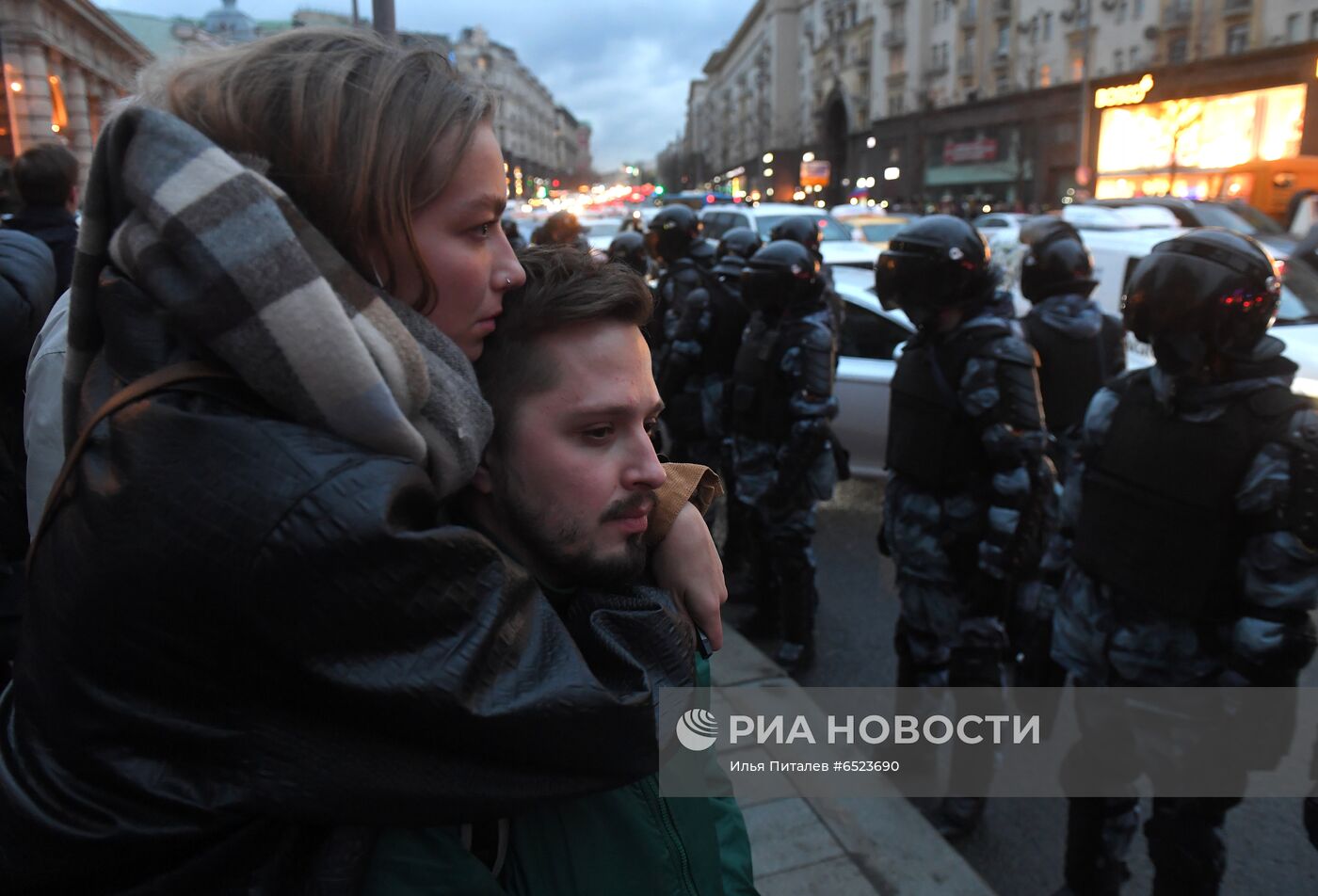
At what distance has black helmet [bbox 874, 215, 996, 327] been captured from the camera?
381 centimetres

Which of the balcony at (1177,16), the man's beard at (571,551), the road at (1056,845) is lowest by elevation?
the road at (1056,845)

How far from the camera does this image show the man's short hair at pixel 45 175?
4086mm

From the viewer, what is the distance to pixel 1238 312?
2719 mm

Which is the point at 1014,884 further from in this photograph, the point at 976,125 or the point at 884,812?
the point at 976,125

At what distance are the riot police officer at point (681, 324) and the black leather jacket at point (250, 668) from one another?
520cm

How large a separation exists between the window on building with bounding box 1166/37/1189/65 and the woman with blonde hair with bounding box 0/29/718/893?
4294 centimetres

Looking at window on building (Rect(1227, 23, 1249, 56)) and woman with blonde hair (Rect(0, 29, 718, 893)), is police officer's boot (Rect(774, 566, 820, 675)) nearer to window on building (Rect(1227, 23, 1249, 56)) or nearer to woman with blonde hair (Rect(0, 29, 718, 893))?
woman with blonde hair (Rect(0, 29, 718, 893))

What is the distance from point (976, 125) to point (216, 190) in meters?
51.3

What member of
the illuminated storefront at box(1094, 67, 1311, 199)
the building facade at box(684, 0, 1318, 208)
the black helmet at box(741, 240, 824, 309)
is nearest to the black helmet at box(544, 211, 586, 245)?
the black helmet at box(741, 240, 824, 309)

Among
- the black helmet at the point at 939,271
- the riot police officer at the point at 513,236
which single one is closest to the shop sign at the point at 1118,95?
the riot police officer at the point at 513,236

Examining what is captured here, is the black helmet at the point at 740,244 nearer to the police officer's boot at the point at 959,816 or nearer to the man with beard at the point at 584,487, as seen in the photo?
the police officer's boot at the point at 959,816

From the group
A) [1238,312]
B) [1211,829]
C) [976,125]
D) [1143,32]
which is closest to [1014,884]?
[1211,829]

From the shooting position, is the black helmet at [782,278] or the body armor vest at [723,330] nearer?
the black helmet at [782,278]

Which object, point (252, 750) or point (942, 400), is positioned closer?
point (252, 750)
